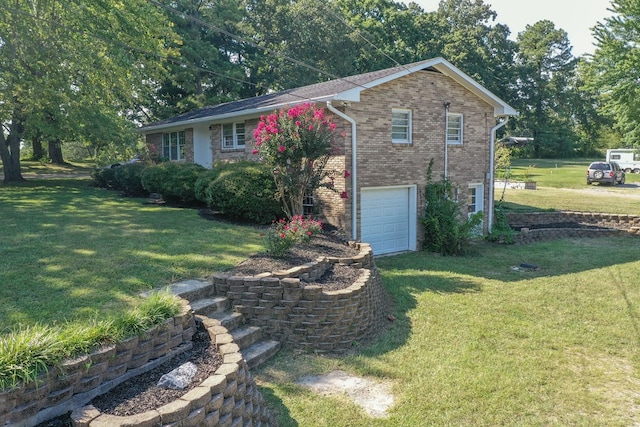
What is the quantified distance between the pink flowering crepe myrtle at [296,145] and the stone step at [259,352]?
16.5 ft

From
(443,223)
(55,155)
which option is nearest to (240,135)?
(443,223)

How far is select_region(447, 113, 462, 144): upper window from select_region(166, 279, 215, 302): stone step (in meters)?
10.2

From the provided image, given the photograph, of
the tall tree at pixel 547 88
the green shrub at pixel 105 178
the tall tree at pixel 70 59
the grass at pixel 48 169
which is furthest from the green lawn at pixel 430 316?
the tall tree at pixel 547 88

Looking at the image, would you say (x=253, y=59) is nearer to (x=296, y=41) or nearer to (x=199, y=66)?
(x=296, y=41)

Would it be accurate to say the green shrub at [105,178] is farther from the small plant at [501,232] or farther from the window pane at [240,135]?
the small plant at [501,232]

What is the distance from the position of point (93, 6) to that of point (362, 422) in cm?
1796

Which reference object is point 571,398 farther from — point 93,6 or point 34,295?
point 93,6

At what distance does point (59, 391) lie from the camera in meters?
3.43

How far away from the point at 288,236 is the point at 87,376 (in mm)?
4604

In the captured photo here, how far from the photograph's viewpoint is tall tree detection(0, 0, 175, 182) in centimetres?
1505

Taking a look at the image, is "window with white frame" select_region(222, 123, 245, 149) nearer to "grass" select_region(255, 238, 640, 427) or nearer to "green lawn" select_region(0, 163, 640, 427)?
"green lawn" select_region(0, 163, 640, 427)

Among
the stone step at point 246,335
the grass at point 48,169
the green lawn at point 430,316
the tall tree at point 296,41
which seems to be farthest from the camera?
the tall tree at point 296,41

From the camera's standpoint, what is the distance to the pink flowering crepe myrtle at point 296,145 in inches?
392

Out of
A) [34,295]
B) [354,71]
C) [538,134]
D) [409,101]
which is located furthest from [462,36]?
[34,295]
